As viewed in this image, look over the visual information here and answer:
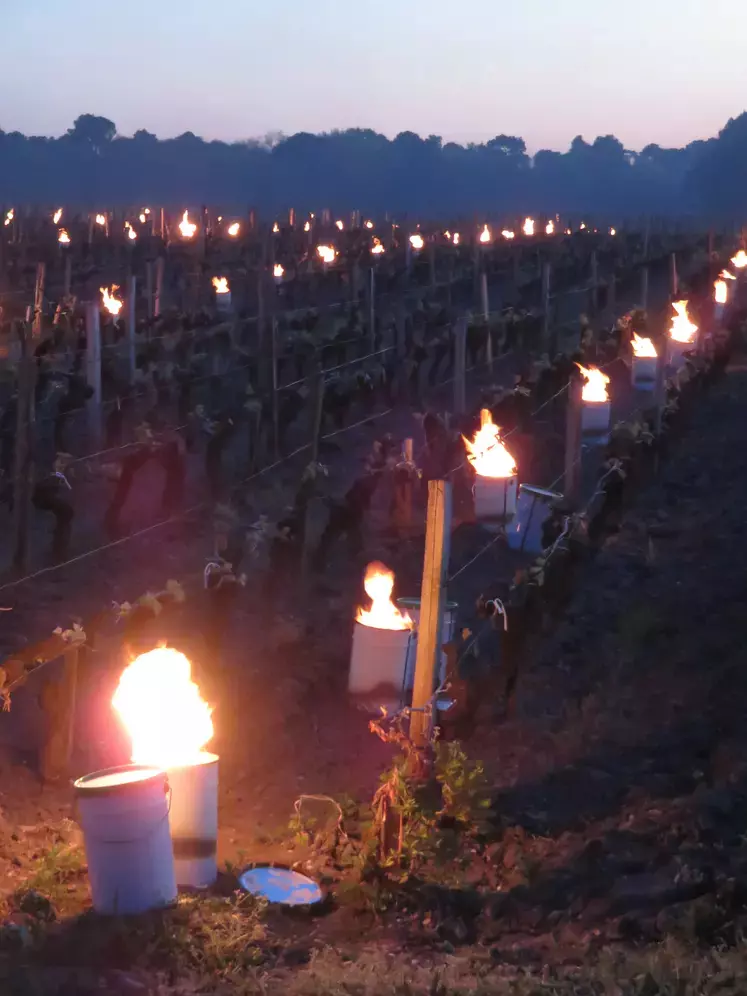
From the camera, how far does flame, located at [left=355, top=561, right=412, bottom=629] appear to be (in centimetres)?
720

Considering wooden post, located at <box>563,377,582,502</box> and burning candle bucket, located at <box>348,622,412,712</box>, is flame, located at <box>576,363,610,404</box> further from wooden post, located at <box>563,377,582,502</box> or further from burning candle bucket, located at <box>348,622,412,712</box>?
burning candle bucket, located at <box>348,622,412,712</box>

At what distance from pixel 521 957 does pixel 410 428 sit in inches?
467

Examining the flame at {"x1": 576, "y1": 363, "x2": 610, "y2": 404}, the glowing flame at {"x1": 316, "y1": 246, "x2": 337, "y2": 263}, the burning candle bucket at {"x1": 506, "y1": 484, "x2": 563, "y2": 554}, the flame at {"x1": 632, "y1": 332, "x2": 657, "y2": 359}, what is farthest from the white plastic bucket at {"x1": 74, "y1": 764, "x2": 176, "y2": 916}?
→ the glowing flame at {"x1": 316, "y1": 246, "x2": 337, "y2": 263}

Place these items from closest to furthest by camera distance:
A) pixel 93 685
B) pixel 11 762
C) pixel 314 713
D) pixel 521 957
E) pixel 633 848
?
1. pixel 521 957
2. pixel 633 848
3. pixel 11 762
4. pixel 93 685
5. pixel 314 713

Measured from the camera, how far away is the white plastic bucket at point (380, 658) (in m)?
7.20

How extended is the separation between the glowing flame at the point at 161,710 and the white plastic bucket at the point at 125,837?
559 mm

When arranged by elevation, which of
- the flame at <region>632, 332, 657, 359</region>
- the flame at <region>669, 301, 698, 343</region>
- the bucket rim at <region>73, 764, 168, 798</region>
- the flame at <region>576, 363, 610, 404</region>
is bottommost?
the bucket rim at <region>73, 764, 168, 798</region>

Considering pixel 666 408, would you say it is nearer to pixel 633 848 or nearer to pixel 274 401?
pixel 274 401

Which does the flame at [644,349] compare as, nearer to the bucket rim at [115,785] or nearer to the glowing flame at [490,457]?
the glowing flame at [490,457]

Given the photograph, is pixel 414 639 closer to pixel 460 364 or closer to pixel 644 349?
pixel 460 364

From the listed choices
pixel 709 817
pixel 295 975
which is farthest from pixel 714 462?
pixel 295 975

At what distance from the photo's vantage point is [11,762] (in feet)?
20.6

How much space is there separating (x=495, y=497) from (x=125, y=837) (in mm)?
6679

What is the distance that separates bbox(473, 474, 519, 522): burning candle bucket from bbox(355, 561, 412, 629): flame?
3.45 m
